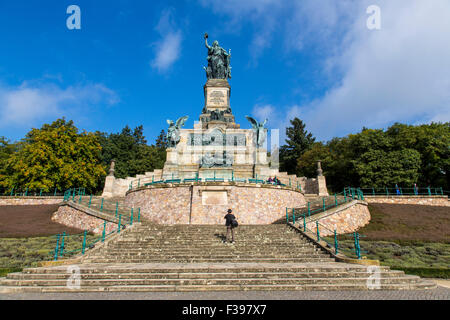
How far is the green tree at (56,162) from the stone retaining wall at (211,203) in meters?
16.5

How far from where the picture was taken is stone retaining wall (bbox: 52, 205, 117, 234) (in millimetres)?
16773

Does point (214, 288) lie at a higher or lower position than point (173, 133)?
lower

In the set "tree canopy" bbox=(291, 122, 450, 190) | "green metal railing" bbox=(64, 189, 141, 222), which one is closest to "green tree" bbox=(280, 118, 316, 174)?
"tree canopy" bbox=(291, 122, 450, 190)

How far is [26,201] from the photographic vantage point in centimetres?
2731

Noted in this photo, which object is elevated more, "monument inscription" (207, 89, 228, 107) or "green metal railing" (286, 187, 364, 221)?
"monument inscription" (207, 89, 228, 107)

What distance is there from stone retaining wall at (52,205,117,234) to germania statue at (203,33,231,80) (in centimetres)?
2647

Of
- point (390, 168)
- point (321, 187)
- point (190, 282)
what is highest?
point (390, 168)

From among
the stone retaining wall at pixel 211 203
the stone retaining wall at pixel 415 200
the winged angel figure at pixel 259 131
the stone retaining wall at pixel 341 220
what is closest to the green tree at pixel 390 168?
the stone retaining wall at pixel 415 200

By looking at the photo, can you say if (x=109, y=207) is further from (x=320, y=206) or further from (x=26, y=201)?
(x=320, y=206)

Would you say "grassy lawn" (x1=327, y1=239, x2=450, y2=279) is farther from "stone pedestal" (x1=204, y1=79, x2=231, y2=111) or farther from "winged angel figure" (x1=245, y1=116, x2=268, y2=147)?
"stone pedestal" (x1=204, y1=79, x2=231, y2=111)

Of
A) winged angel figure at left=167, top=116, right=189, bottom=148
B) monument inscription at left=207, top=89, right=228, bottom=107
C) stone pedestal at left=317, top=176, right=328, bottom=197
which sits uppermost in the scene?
monument inscription at left=207, top=89, right=228, bottom=107

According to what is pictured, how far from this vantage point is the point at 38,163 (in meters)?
30.8

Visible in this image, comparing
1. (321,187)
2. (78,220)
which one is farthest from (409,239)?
(78,220)

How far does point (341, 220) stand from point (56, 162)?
31091 millimetres
